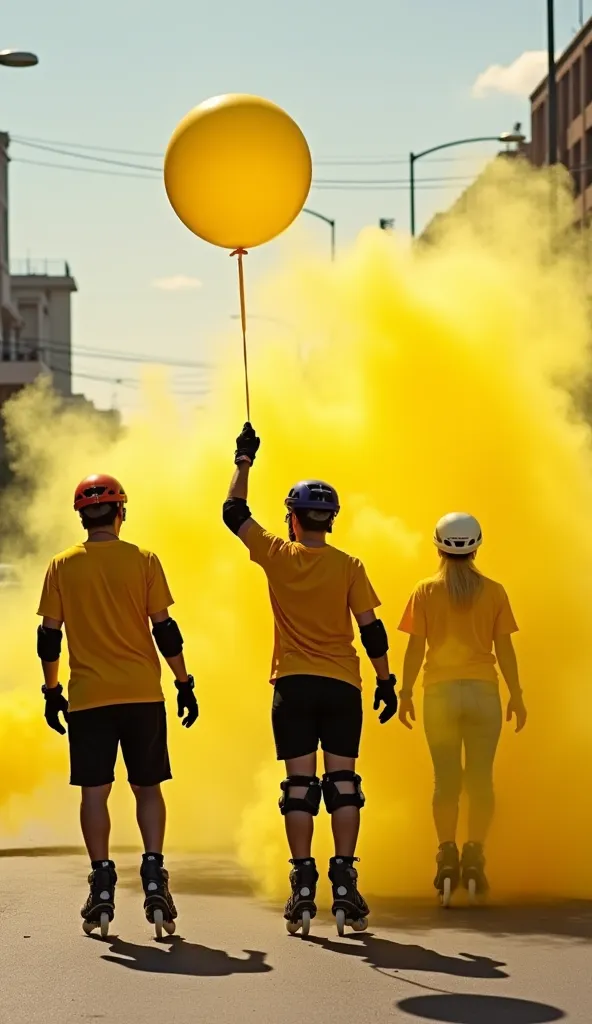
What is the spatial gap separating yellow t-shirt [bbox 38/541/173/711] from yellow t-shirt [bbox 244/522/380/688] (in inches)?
17.8

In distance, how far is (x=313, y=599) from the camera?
25.1 ft

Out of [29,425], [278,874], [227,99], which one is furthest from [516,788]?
[29,425]

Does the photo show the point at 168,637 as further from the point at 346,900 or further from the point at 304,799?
the point at 346,900

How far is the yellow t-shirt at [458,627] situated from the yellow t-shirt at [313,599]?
2.14ft

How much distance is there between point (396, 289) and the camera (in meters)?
9.88

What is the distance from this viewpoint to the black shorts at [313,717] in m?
7.59

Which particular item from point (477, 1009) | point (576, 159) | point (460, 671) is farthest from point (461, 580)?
point (576, 159)

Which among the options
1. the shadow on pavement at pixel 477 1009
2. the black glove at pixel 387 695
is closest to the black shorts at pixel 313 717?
the black glove at pixel 387 695

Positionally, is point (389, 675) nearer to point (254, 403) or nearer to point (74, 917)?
point (74, 917)

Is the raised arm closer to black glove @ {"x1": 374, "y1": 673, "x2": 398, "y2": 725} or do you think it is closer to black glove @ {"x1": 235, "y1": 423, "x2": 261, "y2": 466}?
black glove @ {"x1": 235, "y1": 423, "x2": 261, "y2": 466}

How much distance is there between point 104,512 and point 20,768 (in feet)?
8.72

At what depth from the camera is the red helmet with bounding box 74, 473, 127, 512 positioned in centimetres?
759

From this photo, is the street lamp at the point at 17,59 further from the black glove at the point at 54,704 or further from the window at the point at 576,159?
the window at the point at 576,159

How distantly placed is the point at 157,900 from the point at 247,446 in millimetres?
1901
